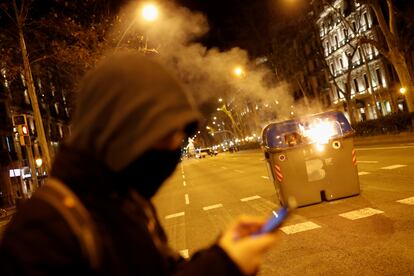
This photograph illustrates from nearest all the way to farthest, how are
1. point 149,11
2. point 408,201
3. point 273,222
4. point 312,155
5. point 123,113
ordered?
1. point 123,113
2. point 273,222
3. point 408,201
4. point 312,155
5. point 149,11

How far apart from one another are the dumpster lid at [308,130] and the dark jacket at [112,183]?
805 centimetres

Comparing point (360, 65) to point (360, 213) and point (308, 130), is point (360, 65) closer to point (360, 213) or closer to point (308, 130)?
point (308, 130)

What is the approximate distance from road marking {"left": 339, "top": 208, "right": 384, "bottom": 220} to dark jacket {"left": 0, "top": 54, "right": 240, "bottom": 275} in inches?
267

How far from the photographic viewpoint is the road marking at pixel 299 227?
7355 millimetres

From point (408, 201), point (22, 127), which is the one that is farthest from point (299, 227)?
point (22, 127)

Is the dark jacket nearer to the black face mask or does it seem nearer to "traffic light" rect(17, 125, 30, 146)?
the black face mask

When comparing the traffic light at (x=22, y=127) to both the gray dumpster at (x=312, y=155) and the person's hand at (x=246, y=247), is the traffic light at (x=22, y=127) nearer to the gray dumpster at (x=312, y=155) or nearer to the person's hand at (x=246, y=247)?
the gray dumpster at (x=312, y=155)

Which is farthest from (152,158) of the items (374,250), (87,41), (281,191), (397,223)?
(87,41)

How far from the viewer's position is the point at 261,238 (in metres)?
1.38

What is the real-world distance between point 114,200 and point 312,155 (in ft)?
27.7

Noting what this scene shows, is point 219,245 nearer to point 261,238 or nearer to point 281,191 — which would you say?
point 261,238

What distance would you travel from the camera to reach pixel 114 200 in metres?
1.30

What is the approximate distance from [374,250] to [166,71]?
494cm

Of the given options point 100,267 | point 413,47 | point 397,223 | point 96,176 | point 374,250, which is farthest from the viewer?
point 413,47
